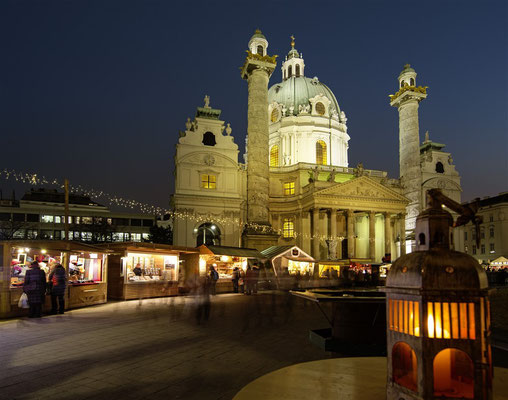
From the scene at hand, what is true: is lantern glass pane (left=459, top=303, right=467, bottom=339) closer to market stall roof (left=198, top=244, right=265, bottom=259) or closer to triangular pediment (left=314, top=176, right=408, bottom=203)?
Result: market stall roof (left=198, top=244, right=265, bottom=259)

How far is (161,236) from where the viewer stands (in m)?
59.0

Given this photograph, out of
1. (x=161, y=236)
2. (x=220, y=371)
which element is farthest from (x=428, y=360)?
(x=161, y=236)

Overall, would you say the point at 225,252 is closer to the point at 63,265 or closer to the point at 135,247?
the point at 135,247

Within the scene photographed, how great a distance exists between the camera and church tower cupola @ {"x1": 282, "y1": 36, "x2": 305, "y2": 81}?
70.4 m

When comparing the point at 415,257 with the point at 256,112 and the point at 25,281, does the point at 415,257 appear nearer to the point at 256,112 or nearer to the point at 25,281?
the point at 25,281

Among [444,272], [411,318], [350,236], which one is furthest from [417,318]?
[350,236]

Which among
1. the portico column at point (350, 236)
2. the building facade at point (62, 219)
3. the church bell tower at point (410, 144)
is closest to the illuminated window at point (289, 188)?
the portico column at point (350, 236)

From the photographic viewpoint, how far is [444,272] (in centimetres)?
344

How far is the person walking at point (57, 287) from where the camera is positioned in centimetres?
1425

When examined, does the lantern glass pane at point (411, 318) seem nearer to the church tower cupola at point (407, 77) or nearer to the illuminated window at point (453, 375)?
the illuminated window at point (453, 375)

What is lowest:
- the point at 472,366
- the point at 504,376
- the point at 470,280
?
the point at 504,376

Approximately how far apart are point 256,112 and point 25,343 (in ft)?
105

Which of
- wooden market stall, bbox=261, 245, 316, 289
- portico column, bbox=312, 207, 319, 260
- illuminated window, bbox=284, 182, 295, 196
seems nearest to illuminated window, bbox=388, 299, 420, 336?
wooden market stall, bbox=261, 245, 316, 289

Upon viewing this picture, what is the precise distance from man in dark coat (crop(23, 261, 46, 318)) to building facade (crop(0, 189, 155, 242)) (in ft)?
168
